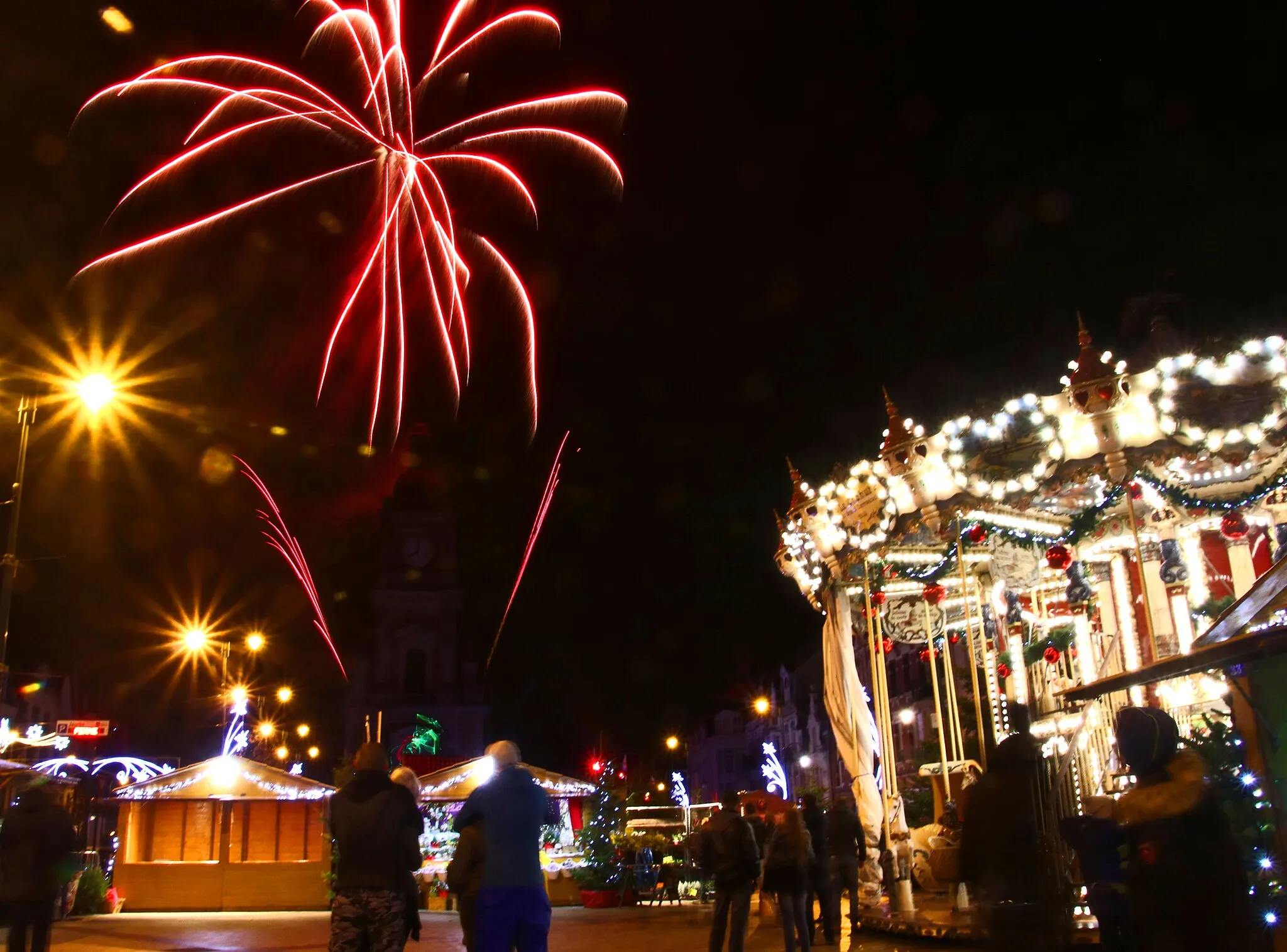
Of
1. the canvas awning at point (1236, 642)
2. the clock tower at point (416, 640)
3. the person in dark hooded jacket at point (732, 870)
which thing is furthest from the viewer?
the clock tower at point (416, 640)

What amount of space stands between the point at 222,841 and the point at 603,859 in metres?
7.54

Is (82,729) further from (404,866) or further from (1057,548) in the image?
(404,866)

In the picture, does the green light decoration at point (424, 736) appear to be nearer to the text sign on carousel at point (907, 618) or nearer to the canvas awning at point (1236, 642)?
the text sign on carousel at point (907, 618)

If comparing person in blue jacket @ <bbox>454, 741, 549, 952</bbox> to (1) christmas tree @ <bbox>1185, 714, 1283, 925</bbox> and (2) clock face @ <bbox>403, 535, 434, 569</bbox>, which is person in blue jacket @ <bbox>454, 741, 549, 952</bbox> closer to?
(1) christmas tree @ <bbox>1185, 714, 1283, 925</bbox>

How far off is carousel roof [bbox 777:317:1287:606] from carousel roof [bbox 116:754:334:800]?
36.9 ft

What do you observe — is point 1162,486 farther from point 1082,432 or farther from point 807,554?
point 807,554

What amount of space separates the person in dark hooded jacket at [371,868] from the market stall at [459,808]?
1480 centimetres

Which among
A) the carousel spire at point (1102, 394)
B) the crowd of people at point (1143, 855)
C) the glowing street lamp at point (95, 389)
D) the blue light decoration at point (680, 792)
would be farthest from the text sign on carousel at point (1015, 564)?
the blue light decoration at point (680, 792)

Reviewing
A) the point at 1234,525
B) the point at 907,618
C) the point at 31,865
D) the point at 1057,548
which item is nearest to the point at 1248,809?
the point at 1057,548

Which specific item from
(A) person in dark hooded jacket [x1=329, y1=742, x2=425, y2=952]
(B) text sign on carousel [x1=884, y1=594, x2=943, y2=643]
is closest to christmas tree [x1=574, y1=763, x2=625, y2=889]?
(B) text sign on carousel [x1=884, y1=594, x2=943, y2=643]

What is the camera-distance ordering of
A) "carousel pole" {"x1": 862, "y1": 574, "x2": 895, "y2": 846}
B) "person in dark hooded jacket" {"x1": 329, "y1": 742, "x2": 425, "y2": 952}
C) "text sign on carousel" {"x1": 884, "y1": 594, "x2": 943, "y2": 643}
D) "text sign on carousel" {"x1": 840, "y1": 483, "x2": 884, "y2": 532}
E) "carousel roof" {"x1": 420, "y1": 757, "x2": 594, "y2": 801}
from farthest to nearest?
1. "carousel roof" {"x1": 420, "y1": 757, "x2": 594, "y2": 801}
2. "text sign on carousel" {"x1": 884, "y1": 594, "x2": 943, "y2": 643}
3. "carousel pole" {"x1": 862, "y1": 574, "x2": 895, "y2": 846}
4. "text sign on carousel" {"x1": 840, "y1": 483, "x2": 884, "y2": 532}
5. "person in dark hooded jacket" {"x1": 329, "y1": 742, "x2": 425, "y2": 952}

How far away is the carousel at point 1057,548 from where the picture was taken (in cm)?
1167

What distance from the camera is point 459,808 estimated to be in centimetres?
2048

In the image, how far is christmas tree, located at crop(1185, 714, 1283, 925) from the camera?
811 cm
